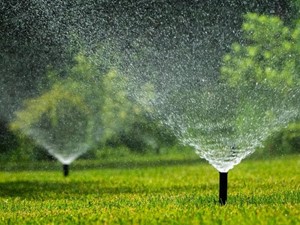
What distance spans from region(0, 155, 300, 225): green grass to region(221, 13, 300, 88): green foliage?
87.3 inches

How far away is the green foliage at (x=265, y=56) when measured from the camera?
704 inches

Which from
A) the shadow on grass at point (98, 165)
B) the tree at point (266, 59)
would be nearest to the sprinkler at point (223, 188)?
the tree at point (266, 59)

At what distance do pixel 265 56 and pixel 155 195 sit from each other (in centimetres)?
915

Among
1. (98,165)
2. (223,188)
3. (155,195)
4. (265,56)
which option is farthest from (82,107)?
(223,188)

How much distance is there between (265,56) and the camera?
18.4 metres

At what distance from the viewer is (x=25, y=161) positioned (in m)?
22.5

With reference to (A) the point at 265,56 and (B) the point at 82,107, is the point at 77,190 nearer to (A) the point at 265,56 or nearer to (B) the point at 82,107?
(A) the point at 265,56

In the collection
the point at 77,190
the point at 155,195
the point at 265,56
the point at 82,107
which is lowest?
the point at 155,195

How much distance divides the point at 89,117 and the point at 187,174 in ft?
20.8

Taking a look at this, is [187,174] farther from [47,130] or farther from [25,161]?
[25,161]

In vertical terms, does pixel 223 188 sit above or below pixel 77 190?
below

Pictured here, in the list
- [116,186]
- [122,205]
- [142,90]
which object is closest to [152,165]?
[142,90]

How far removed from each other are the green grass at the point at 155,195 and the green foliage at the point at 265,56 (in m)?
2.22

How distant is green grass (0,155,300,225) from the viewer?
714 cm
